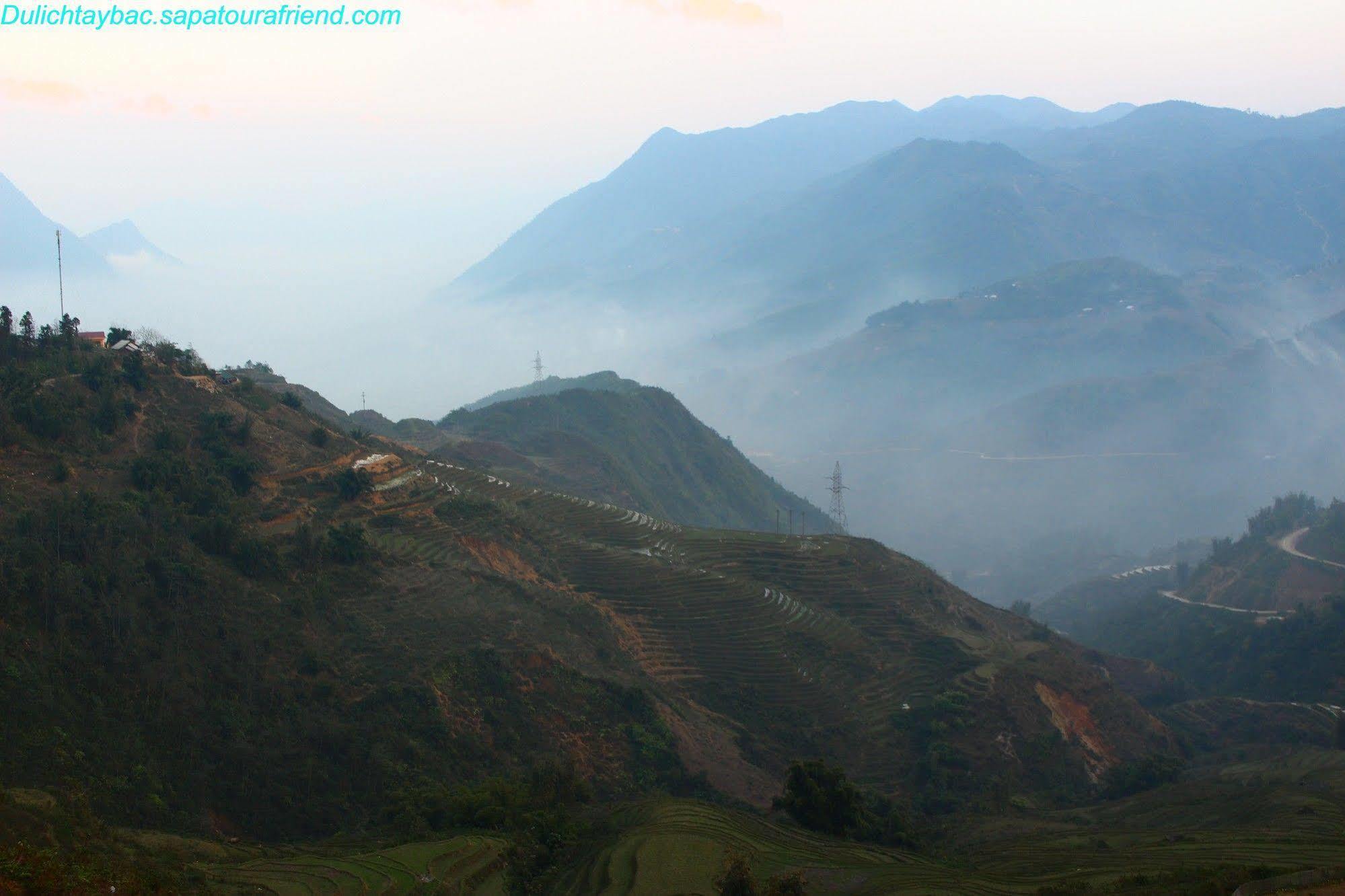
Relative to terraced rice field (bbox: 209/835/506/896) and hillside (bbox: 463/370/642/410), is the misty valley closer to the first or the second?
terraced rice field (bbox: 209/835/506/896)

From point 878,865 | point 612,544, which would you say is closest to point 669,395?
point 612,544

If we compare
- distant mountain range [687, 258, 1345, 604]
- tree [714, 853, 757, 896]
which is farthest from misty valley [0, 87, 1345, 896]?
distant mountain range [687, 258, 1345, 604]

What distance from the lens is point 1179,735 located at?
4097 centimetres

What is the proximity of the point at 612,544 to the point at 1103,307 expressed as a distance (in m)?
141

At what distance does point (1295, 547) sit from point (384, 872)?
63798 millimetres

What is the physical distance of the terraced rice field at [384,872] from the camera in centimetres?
1734

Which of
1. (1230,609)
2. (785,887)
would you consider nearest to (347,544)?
(785,887)

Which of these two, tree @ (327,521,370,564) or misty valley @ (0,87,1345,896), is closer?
misty valley @ (0,87,1345,896)

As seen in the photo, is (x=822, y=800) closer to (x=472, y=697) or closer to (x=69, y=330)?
(x=472, y=697)

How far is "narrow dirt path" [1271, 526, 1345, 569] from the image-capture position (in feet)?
203

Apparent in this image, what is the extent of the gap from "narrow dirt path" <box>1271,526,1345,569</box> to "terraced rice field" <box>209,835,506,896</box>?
57140 mm

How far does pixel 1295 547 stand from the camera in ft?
217

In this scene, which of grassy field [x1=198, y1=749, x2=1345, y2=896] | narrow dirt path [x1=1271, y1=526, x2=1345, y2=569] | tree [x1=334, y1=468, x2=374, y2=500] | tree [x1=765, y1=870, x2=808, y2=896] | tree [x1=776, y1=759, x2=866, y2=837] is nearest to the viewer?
tree [x1=765, y1=870, x2=808, y2=896]

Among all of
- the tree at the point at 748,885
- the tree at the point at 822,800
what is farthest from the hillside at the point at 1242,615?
the tree at the point at 748,885
